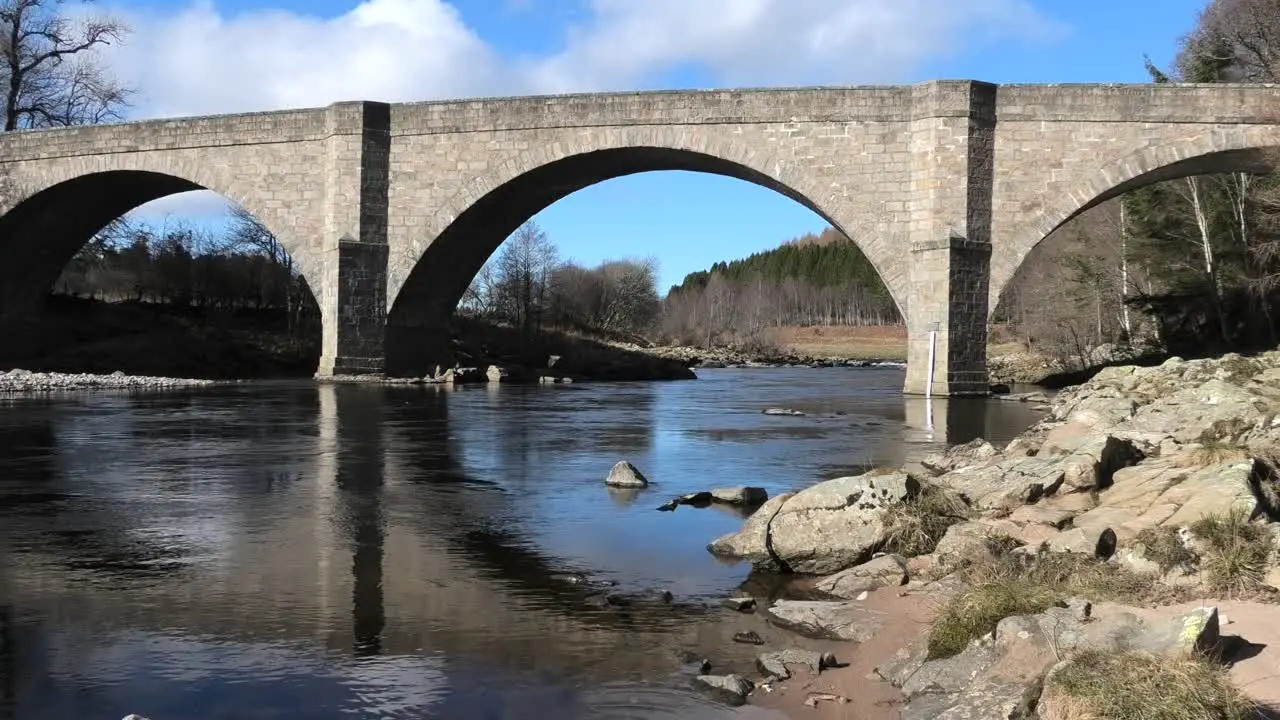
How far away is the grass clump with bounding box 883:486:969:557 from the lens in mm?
7242

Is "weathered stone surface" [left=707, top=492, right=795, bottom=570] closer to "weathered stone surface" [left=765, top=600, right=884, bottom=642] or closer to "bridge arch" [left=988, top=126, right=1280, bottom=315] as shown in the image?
"weathered stone surface" [left=765, top=600, right=884, bottom=642]

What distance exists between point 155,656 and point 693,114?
22.0m

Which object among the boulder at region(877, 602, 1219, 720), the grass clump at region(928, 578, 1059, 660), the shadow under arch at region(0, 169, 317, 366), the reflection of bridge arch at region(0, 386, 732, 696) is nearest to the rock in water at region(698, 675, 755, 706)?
the reflection of bridge arch at region(0, 386, 732, 696)

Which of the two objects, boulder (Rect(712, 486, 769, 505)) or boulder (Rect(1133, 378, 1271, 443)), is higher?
boulder (Rect(1133, 378, 1271, 443))

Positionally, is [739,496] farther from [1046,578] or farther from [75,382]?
[75,382]

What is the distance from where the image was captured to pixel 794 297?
110625mm

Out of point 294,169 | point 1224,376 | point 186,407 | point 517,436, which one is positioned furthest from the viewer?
point 294,169

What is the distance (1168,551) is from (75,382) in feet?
86.6

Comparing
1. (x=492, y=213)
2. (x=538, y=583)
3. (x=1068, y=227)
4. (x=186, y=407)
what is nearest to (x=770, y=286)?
(x=1068, y=227)

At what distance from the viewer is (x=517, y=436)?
15.9 m

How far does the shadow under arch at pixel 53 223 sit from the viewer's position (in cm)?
3170

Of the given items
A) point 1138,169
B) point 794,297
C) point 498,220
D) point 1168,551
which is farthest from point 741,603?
point 794,297

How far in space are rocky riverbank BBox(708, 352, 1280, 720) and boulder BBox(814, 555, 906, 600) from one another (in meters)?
0.01

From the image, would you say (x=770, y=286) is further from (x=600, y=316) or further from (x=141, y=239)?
(x=141, y=239)
